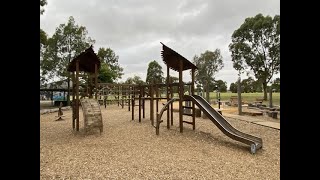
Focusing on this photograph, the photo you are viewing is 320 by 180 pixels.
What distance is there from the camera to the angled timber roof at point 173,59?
935 cm

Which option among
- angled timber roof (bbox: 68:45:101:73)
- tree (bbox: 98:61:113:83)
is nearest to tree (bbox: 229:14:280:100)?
tree (bbox: 98:61:113:83)

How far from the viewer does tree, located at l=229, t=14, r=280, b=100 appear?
102 ft

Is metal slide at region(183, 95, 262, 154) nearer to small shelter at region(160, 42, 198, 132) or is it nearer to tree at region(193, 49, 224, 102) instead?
small shelter at region(160, 42, 198, 132)

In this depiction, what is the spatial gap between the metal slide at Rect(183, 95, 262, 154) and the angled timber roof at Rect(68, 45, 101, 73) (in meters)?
4.46

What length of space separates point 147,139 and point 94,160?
2.58m

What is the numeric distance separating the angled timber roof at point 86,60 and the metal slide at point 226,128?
4461 millimetres

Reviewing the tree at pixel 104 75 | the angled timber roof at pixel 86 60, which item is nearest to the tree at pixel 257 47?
the tree at pixel 104 75

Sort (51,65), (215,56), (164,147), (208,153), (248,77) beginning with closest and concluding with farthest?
A: (208,153) → (164,147) → (51,65) → (248,77) → (215,56)

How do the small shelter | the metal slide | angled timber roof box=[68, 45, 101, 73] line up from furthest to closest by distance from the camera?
angled timber roof box=[68, 45, 101, 73] → the small shelter → the metal slide

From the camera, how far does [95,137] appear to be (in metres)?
8.25
